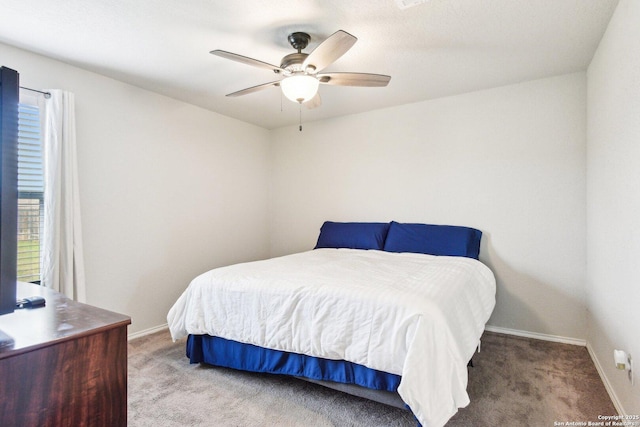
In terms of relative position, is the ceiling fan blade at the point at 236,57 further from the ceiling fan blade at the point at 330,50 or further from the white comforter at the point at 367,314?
the white comforter at the point at 367,314

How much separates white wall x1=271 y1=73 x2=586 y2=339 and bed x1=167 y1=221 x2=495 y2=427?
0.56m

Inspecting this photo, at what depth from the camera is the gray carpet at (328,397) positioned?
1.71m

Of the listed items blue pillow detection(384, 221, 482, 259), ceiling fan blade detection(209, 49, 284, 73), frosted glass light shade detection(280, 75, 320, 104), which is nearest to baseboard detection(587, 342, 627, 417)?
blue pillow detection(384, 221, 482, 259)

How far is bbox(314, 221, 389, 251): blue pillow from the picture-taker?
3.46 m

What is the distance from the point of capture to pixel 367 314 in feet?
5.37

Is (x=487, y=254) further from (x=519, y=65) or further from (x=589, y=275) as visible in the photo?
(x=519, y=65)

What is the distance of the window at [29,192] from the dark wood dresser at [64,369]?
1.63m

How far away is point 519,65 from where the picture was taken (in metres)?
2.60

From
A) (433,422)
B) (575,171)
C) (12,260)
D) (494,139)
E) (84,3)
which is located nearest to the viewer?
(12,260)

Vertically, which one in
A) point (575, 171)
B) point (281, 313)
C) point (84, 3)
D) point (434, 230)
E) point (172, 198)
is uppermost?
point (84, 3)

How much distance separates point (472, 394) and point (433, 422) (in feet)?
2.54

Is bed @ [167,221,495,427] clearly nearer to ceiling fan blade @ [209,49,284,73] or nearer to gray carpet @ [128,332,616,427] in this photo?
gray carpet @ [128,332,616,427]

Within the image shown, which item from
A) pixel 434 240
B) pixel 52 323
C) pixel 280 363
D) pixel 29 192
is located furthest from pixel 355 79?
pixel 29 192

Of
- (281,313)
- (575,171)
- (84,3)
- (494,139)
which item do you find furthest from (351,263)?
(84,3)
